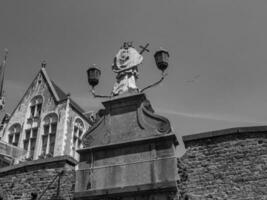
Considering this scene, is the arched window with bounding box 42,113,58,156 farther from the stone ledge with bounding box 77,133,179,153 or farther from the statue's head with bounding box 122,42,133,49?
the stone ledge with bounding box 77,133,179,153

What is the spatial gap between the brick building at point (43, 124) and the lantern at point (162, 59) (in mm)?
11327

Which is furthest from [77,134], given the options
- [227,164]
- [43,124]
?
[227,164]

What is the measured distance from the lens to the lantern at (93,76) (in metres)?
9.62

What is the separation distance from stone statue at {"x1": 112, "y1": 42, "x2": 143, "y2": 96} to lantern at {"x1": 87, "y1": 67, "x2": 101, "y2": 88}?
0.47 m

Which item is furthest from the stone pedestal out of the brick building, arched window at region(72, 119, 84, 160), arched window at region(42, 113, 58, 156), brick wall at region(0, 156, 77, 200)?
arched window at region(72, 119, 84, 160)

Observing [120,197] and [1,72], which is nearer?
[120,197]

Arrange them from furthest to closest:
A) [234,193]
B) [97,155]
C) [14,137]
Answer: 1. [14,137]
2. [97,155]
3. [234,193]

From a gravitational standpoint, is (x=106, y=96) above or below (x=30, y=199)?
above

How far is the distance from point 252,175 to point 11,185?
6.10m

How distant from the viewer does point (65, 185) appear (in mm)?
8773

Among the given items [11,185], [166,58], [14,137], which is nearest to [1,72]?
[14,137]

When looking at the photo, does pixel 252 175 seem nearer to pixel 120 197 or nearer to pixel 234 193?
pixel 234 193

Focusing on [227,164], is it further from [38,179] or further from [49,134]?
[49,134]

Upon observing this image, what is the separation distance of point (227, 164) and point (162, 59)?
3.01 m
